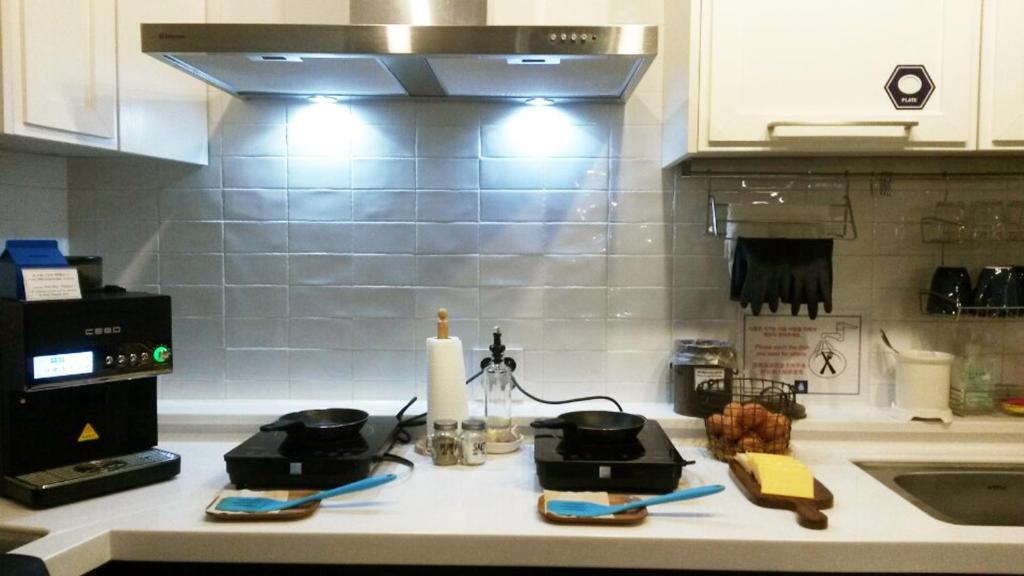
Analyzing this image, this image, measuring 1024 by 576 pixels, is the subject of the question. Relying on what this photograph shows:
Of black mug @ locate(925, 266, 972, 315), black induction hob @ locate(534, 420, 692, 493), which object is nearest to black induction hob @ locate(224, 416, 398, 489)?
black induction hob @ locate(534, 420, 692, 493)

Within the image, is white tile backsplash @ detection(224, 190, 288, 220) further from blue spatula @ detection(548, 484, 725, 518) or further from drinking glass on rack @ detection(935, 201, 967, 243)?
drinking glass on rack @ detection(935, 201, 967, 243)

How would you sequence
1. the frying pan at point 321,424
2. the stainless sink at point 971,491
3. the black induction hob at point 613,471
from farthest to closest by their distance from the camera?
the stainless sink at point 971,491 < the frying pan at point 321,424 < the black induction hob at point 613,471

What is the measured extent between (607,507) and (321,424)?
0.66m

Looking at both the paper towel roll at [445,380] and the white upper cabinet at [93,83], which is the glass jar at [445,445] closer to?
the paper towel roll at [445,380]

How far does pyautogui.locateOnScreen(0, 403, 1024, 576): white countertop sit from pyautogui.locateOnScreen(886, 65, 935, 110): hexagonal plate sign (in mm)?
808

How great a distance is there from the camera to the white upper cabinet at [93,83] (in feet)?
4.59

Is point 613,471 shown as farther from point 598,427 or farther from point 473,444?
point 473,444

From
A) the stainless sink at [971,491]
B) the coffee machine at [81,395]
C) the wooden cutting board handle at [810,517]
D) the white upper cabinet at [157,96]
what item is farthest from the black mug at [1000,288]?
the white upper cabinet at [157,96]

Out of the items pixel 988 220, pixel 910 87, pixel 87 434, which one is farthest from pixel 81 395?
Answer: pixel 988 220

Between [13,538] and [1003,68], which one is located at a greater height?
[1003,68]

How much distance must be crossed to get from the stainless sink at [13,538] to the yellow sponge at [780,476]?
128 centimetres

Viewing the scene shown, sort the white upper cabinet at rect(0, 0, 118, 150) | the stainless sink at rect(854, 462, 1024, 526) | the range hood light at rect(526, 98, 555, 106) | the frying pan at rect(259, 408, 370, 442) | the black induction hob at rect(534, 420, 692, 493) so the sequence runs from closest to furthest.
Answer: the white upper cabinet at rect(0, 0, 118, 150) < the black induction hob at rect(534, 420, 692, 493) < the frying pan at rect(259, 408, 370, 442) < the stainless sink at rect(854, 462, 1024, 526) < the range hood light at rect(526, 98, 555, 106)

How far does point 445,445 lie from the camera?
1.67 m

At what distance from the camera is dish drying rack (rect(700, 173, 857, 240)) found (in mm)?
1917
